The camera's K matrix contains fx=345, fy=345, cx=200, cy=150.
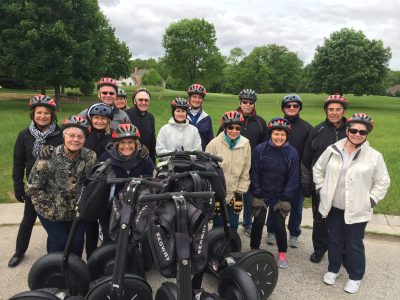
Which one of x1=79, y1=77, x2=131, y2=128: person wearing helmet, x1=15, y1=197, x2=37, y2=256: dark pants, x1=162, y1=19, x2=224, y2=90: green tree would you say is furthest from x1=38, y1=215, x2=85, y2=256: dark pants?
x1=162, y1=19, x2=224, y2=90: green tree

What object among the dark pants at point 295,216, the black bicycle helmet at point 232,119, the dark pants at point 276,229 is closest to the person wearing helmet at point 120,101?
the black bicycle helmet at point 232,119

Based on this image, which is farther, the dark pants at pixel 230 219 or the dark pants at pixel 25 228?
the dark pants at pixel 230 219

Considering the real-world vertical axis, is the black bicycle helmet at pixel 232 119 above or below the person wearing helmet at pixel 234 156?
above

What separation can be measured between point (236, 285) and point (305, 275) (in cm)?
176

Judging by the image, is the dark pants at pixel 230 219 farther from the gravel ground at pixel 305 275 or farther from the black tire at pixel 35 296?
the black tire at pixel 35 296

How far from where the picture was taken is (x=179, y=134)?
17.9 ft

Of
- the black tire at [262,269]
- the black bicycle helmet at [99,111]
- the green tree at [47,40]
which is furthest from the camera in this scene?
the green tree at [47,40]

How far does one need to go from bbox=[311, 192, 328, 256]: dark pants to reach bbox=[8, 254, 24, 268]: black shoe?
432 centimetres

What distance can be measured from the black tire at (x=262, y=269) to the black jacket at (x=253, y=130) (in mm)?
2056

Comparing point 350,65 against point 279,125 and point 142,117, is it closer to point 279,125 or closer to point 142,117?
point 142,117

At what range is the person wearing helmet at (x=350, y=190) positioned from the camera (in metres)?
4.27

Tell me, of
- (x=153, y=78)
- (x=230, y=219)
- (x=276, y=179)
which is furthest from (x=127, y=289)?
(x=153, y=78)

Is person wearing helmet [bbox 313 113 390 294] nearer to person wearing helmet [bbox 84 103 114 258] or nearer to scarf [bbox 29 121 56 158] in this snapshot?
person wearing helmet [bbox 84 103 114 258]

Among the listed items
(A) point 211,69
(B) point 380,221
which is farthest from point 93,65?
(A) point 211,69
